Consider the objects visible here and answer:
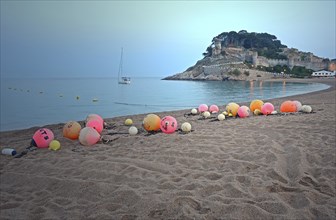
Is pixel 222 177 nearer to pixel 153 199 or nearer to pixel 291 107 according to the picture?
pixel 153 199

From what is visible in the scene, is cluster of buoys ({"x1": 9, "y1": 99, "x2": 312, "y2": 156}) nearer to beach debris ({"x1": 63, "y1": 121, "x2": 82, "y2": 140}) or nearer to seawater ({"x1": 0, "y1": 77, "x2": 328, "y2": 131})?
beach debris ({"x1": 63, "y1": 121, "x2": 82, "y2": 140})

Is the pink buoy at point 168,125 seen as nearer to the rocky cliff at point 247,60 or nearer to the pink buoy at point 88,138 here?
the pink buoy at point 88,138

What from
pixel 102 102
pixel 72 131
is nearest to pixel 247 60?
pixel 102 102

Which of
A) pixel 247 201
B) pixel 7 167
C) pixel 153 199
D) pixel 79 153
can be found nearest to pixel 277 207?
pixel 247 201

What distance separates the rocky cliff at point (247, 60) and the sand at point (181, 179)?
102470 mm

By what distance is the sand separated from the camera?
3.66m

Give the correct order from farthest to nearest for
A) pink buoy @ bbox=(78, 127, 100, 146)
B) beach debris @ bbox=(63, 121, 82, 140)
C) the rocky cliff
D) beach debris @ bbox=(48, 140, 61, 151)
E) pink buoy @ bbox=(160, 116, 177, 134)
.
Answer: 1. the rocky cliff
2. pink buoy @ bbox=(160, 116, 177, 134)
3. beach debris @ bbox=(63, 121, 82, 140)
4. pink buoy @ bbox=(78, 127, 100, 146)
5. beach debris @ bbox=(48, 140, 61, 151)

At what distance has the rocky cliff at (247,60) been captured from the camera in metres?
111

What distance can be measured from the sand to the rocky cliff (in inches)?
4034

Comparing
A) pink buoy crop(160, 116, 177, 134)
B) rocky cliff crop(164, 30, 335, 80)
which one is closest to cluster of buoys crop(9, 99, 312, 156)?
pink buoy crop(160, 116, 177, 134)

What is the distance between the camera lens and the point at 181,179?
15.5 feet

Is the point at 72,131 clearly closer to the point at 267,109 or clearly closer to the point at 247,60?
the point at 267,109

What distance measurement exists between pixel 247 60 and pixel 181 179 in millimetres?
129717

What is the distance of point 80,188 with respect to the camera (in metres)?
4.59
